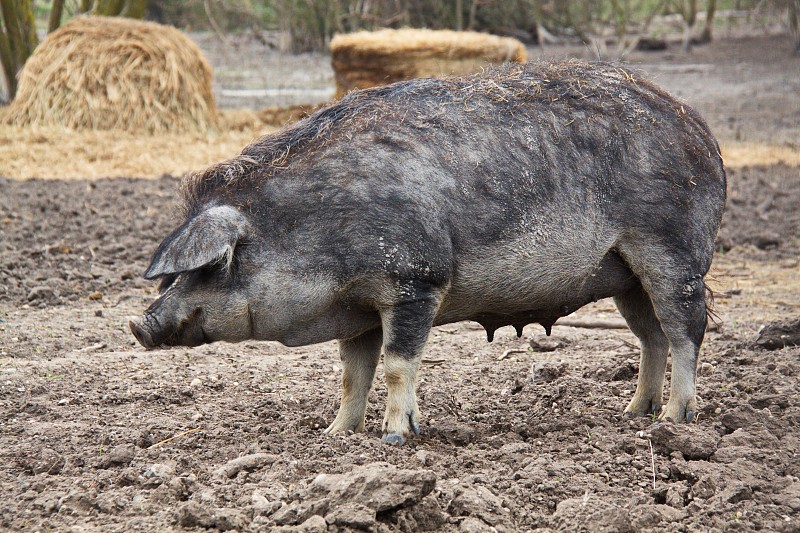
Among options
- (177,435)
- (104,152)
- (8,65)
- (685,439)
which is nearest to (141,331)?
(177,435)

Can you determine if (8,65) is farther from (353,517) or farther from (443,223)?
(353,517)

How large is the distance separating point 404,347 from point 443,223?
0.57m

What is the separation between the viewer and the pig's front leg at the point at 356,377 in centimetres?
481

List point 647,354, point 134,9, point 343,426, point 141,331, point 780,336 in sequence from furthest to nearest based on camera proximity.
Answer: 1. point 134,9
2. point 780,336
3. point 647,354
4. point 343,426
5. point 141,331

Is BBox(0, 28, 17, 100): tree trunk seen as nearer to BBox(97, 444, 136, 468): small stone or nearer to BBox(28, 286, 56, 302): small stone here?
BBox(28, 286, 56, 302): small stone

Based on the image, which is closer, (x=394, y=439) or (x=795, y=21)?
(x=394, y=439)

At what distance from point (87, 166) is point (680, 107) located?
27.3 feet

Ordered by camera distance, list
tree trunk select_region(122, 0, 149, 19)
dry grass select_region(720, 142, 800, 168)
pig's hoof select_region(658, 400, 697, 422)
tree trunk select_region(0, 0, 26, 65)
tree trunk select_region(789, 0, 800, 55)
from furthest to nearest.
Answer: tree trunk select_region(789, 0, 800, 55)
tree trunk select_region(122, 0, 149, 19)
tree trunk select_region(0, 0, 26, 65)
dry grass select_region(720, 142, 800, 168)
pig's hoof select_region(658, 400, 697, 422)

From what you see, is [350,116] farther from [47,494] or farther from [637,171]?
[47,494]

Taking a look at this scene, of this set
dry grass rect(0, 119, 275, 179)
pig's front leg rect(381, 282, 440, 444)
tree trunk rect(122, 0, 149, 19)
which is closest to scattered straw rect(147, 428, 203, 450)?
pig's front leg rect(381, 282, 440, 444)

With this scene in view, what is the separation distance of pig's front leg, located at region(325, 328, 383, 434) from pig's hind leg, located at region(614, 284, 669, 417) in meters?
1.34

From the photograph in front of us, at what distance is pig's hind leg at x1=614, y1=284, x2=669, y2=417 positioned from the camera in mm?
5180

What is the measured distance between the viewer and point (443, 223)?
175 inches

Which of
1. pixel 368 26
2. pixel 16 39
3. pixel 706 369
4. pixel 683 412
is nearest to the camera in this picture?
pixel 683 412
